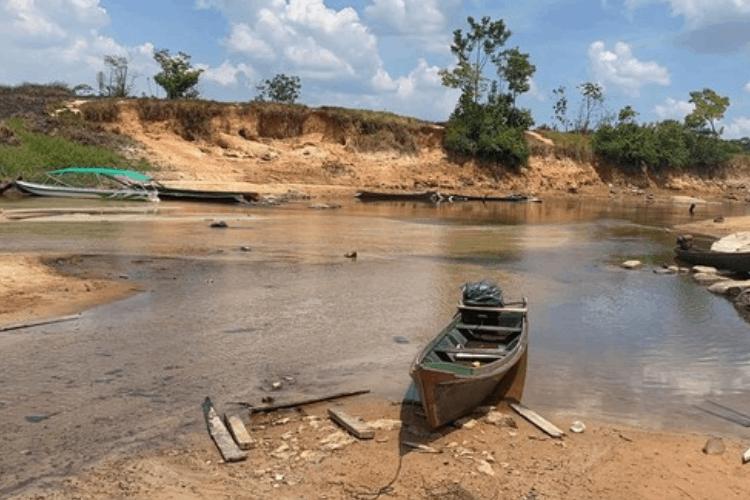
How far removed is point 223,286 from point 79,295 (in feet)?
10.4

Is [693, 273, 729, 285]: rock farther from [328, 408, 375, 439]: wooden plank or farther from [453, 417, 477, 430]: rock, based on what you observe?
[328, 408, 375, 439]: wooden plank

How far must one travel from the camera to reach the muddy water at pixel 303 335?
8.36 metres

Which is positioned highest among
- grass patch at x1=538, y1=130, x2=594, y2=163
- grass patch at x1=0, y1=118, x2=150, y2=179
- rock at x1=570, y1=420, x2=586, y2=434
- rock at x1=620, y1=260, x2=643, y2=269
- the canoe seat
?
grass patch at x1=538, y1=130, x2=594, y2=163

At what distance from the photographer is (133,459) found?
6883mm

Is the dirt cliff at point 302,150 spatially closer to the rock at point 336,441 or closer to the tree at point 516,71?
the tree at point 516,71

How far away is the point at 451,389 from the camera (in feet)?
24.2

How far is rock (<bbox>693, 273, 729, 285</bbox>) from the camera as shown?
19.2 m

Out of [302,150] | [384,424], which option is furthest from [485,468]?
[302,150]

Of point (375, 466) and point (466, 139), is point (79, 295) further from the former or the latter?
point (466, 139)

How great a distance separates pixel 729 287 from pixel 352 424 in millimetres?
13287

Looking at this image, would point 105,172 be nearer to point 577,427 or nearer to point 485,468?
point 577,427

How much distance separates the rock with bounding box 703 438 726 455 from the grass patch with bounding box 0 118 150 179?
37929 mm

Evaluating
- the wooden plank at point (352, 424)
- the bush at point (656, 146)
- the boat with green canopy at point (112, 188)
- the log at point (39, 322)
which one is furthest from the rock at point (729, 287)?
the bush at point (656, 146)

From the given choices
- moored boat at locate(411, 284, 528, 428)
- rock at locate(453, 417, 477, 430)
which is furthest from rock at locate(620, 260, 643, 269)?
rock at locate(453, 417, 477, 430)
